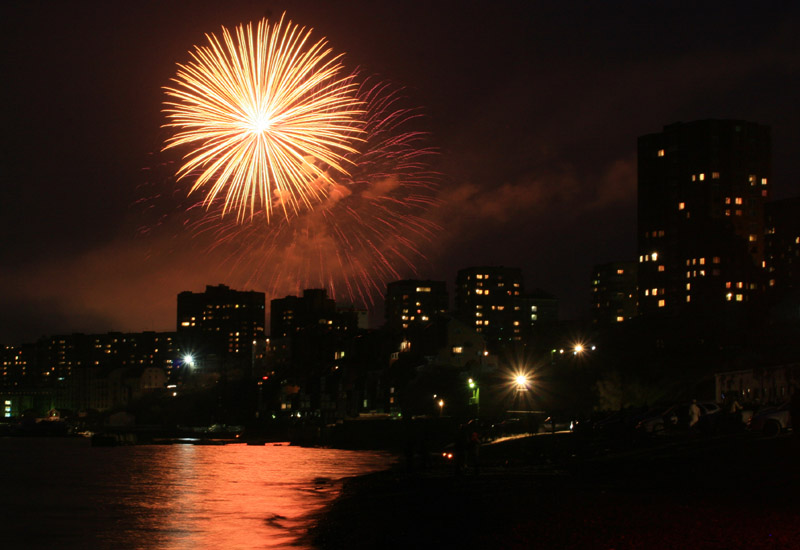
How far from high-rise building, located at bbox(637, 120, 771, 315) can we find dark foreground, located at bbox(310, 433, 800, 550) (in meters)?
104

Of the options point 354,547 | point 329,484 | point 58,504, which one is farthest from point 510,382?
point 354,547

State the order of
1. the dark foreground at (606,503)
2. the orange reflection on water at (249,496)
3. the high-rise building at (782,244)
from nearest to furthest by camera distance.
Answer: the dark foreground at (606,503) < the orange reflection on water at (249,496) < the high-rise building at (782,244)

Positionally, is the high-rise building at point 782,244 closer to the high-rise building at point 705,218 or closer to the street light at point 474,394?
the high-rise building at point 705,218

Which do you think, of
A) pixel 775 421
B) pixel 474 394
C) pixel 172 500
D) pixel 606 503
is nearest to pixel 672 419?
pixel 775 421

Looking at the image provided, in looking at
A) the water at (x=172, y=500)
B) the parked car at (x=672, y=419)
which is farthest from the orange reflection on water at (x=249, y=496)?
the parked car at (x=672, y=419)

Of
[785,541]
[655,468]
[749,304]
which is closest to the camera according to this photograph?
[785,541]

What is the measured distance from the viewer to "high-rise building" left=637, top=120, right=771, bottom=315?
137 meters

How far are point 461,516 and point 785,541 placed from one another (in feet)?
34.3

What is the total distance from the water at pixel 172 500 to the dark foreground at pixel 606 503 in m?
3.37

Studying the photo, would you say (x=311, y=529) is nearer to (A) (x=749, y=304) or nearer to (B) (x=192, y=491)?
(B) (x=192, y=491)

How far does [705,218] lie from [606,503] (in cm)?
12551

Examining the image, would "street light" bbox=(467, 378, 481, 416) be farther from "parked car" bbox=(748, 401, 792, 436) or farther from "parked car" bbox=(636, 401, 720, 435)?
"parked car" bbox=(748, 401, 792, 436)

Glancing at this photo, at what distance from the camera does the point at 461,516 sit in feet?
89.4

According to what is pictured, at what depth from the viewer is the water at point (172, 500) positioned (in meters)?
32.7
